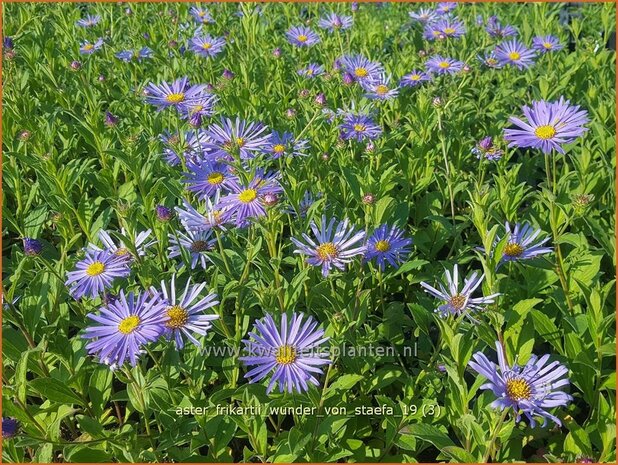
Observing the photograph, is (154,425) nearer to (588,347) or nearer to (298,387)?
(298,387)

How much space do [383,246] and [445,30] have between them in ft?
10.0

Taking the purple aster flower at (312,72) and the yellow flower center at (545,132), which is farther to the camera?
the purple aster flower at (312,72)

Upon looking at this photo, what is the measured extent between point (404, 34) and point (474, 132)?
1.95 meters

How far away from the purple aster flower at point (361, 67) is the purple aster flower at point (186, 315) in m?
2.40

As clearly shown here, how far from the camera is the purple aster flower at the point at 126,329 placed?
1744 mm

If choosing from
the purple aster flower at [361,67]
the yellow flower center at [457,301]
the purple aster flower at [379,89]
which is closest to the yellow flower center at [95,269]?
the yellow flower center at [457,301]

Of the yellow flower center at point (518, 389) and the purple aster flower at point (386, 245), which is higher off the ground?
the purple aster flower at point (386, 245)

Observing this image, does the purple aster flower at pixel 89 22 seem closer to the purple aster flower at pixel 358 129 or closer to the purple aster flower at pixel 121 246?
the purple aster flower at pixel 358 129

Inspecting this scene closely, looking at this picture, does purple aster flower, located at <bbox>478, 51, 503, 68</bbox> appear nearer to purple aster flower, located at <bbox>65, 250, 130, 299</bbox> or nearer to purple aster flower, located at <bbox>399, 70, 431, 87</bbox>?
purple aster flower, located at <bbox>399, 70, 431, 87</bbox>

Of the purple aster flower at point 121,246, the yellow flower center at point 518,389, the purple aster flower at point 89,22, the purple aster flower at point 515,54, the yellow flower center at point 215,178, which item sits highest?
the purple aster flower at point 89,22

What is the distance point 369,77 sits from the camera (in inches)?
155

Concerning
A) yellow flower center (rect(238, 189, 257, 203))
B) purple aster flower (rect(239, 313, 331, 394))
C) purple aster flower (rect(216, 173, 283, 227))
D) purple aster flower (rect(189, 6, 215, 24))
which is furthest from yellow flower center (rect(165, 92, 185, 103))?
purple aster flower (rect(189, 6, 215, 24))

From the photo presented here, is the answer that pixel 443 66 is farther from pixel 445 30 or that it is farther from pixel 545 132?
pixel 545 132

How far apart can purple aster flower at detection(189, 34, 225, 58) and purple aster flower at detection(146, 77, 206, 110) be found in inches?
53.2
